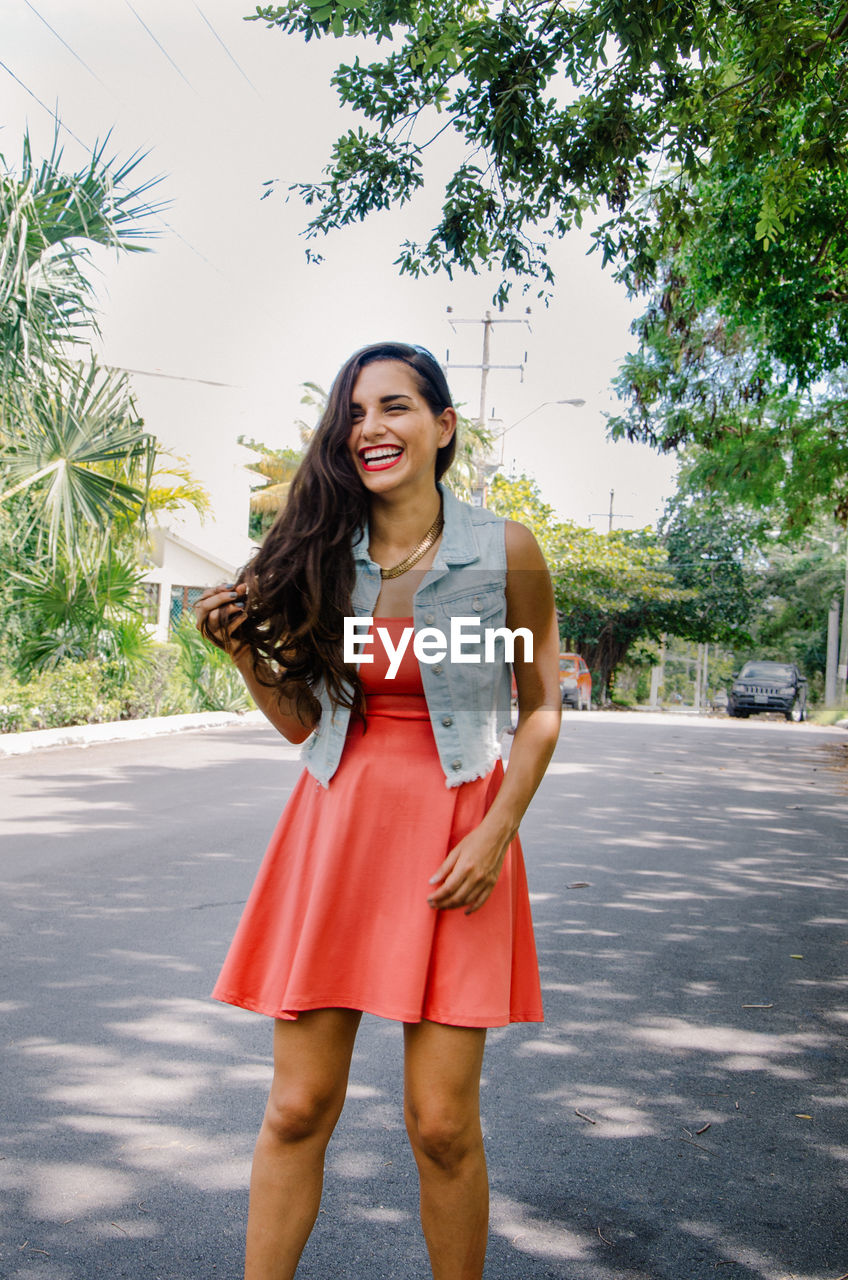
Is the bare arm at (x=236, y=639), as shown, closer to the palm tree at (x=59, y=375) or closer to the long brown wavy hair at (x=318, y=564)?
the long brown wavy hair at (x=318, y=564)

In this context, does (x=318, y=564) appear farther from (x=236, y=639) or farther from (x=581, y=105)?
(x=581, y=105)

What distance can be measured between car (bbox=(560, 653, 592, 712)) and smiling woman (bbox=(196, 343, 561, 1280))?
25.1 meters

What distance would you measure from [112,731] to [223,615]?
12606mm

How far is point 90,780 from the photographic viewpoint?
10.6 meters

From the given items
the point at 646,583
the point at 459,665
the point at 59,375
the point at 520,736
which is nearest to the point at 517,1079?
the point at 520,736

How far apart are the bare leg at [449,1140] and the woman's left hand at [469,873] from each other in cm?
22

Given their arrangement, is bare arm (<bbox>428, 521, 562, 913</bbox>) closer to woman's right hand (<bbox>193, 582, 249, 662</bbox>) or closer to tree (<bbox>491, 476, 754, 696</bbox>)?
woman's right hand (<bbox>193, 582, 249, 662</bbox>)

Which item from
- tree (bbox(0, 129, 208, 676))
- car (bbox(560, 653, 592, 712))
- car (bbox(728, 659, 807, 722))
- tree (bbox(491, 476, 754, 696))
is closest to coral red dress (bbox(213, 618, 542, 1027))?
tree (bbox(0, 129, 208, 676))

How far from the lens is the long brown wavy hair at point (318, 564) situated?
224 cm

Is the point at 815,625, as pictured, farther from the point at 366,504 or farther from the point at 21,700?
the point at 366,504

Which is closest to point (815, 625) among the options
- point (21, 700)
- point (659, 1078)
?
point (21, 700)

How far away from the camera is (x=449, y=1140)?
2059 millimetres

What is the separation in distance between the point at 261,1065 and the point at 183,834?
427 centimetres

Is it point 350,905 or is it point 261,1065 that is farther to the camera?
point 261,1065
